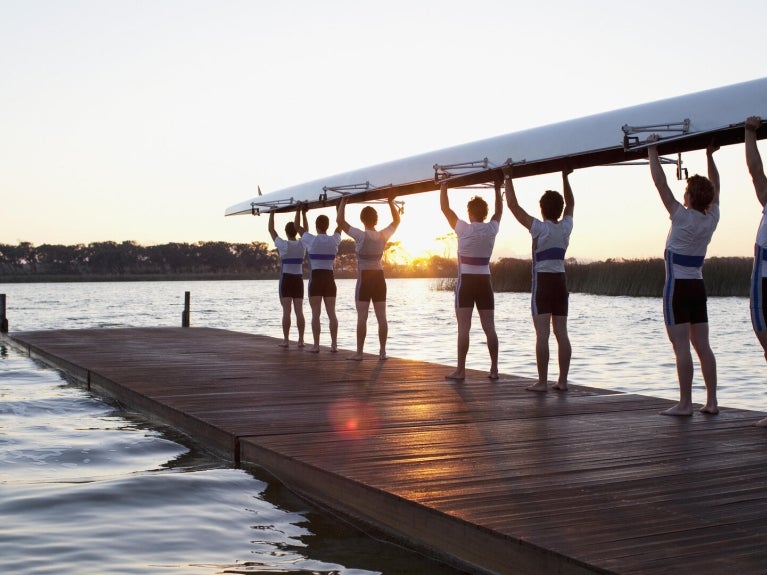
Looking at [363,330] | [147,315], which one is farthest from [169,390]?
[147,315]

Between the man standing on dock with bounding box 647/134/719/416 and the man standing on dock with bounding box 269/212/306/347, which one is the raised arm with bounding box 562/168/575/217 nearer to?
the man standing on dock with bounding box 647/134/719/416

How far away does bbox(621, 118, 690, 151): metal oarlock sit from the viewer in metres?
6.69

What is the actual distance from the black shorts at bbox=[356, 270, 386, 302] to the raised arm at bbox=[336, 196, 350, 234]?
541 millimetres

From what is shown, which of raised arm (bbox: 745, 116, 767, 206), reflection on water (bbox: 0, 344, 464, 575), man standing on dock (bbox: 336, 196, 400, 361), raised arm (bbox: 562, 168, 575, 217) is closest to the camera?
reflection on water (bbox: 0, 344, 464, 575)

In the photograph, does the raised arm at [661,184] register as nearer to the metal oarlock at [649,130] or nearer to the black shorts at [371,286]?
the metal oarlock at [649,130]

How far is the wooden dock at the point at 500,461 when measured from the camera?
3.59 meters

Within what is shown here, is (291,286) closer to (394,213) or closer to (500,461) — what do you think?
(394,213)

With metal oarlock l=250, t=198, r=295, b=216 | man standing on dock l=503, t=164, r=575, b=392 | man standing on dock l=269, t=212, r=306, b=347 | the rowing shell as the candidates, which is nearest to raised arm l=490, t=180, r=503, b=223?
the rowing shell

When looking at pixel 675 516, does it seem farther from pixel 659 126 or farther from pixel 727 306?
pixel 727 306

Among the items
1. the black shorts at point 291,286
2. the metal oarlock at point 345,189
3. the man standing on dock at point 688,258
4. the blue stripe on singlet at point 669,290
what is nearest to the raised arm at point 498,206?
the man standing on dock at point 688,258

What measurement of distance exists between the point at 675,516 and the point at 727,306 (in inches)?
1074

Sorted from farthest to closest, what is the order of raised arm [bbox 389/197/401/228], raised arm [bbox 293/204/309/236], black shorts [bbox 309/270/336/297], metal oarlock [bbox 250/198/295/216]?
metal oarlock [bbox 250/198/295/216], raised arm [bbox 293/204/309/236], black shorts [bbox 309/270/336/297], raised arm [bbox 389/197/401/228]

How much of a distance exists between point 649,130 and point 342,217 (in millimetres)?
4651

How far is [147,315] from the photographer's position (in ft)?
120
